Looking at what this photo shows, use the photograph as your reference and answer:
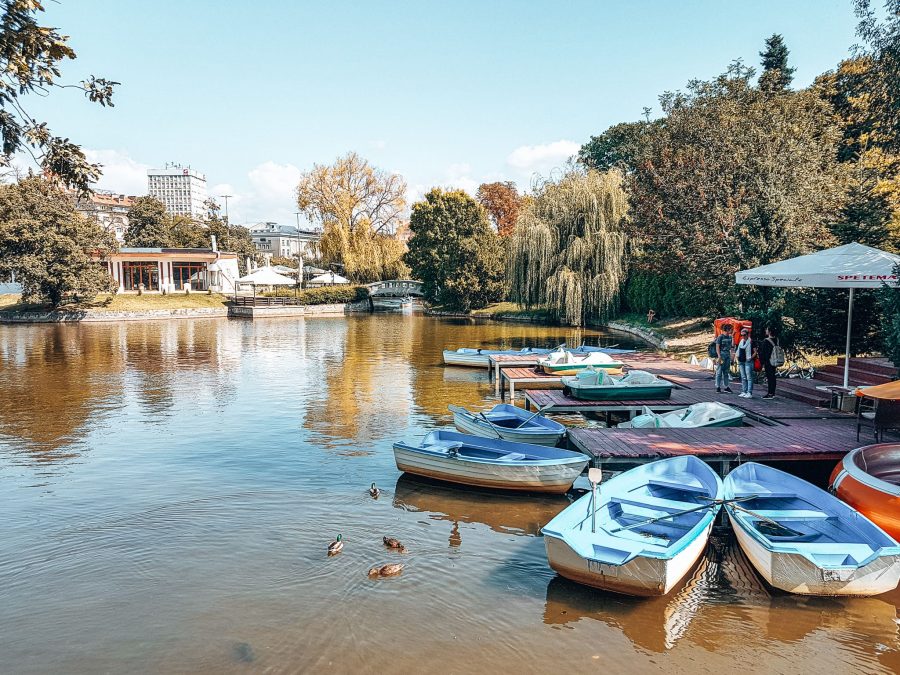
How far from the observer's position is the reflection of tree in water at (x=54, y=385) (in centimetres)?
1581

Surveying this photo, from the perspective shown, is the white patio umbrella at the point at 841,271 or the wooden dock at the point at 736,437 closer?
the wooden dock at the point at 736,437

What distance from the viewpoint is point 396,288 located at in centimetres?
6431

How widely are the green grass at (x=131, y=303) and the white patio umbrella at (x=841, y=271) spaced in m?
46.2

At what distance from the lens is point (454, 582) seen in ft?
26.8

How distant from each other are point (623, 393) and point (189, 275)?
5303 centimetres

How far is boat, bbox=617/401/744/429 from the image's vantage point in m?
12.1

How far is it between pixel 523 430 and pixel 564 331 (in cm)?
2657

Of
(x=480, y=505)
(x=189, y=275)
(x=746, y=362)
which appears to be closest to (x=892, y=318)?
(x=746, y=362)

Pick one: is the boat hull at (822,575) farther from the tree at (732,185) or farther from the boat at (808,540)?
the tree at (732,185)

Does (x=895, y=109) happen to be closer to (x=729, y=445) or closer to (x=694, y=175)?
(x=729, y=445)

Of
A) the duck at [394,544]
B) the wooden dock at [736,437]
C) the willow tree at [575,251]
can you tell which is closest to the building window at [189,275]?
the willow tree at [575,251]

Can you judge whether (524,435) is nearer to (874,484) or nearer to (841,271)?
(874,484)

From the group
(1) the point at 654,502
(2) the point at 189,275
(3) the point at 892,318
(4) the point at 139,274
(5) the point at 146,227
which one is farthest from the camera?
(5) the point at 146,227

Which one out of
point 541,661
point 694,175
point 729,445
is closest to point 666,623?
point 541,661
